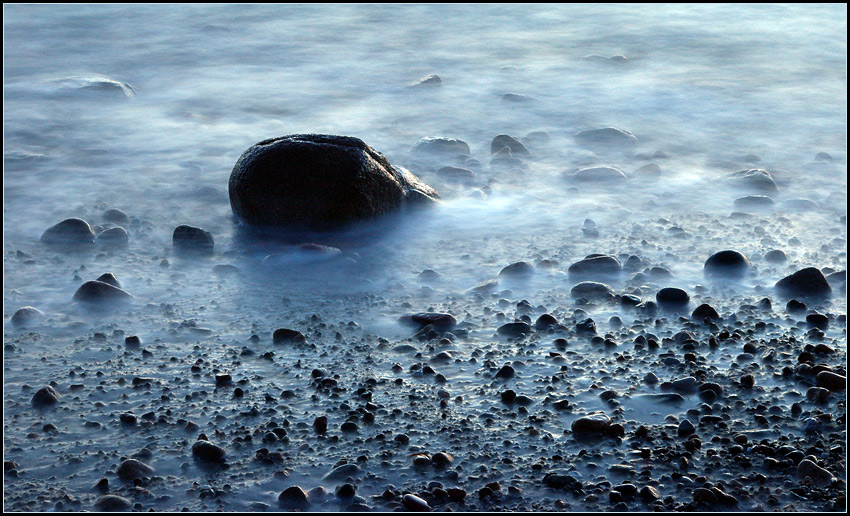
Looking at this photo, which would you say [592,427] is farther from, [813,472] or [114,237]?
[114,237]

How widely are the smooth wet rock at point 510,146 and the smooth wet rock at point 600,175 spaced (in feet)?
2.08

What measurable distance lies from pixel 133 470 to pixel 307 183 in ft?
7.73

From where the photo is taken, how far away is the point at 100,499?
260cm

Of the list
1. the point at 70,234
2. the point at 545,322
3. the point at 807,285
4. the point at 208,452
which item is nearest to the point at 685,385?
the point at 545,322

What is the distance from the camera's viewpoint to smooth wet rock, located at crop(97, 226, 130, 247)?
15.5 ft

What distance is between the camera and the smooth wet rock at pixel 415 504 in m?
2.59

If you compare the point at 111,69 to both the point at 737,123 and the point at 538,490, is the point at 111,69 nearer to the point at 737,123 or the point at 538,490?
the point at 737,123

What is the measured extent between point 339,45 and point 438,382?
775 centimetres

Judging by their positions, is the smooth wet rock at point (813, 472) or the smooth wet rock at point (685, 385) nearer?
the smooth wet rock at point (813, 472)

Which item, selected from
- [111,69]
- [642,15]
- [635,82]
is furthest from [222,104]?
[642,15]

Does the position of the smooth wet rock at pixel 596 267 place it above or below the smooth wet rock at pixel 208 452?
below

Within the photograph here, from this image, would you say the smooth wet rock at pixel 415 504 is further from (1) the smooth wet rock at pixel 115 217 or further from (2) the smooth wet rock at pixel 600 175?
(2) the smooth wet rock at pixel 600 175

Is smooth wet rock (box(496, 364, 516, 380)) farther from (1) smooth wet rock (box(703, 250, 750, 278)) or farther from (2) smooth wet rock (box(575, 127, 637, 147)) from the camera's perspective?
(2) smooth wet rock (box(575, 127, 637, 147))

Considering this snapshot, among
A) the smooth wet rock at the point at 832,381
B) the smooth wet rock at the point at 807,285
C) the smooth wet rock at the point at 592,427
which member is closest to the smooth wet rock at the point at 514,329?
the smooth wet rock at the point at 592,427
